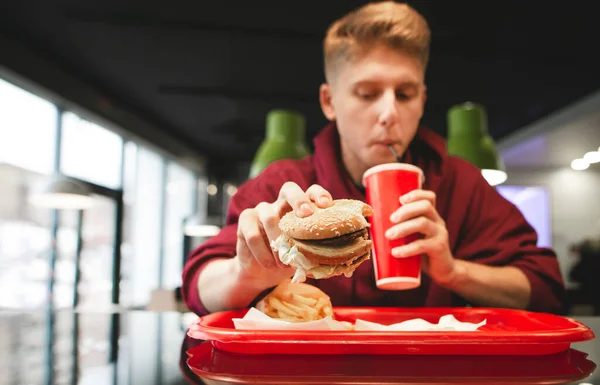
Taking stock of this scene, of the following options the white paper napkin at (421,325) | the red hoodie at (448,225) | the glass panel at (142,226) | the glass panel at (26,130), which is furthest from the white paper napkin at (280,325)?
the glass panel at (142,226)

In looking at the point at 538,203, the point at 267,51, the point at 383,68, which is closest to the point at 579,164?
the point at 538,203

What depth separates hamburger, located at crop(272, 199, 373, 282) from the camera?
0.72 m

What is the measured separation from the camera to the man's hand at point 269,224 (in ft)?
2.48

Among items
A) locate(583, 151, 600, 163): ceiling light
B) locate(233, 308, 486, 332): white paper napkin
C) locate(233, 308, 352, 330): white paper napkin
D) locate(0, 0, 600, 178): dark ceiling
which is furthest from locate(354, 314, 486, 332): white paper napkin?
locate(583, 151, 600, 163): ceiling light

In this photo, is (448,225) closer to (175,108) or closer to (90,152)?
(90,152)

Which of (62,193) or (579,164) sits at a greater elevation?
(579,164)

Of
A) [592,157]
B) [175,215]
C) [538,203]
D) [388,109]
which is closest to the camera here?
[388,109]

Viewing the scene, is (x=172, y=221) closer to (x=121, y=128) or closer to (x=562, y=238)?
(x=121, y=128)

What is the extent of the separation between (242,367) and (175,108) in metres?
7.81

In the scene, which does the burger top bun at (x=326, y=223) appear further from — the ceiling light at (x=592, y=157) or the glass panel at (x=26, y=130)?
the ceiling light at (x=592, y=157)

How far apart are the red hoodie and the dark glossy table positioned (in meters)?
0.38

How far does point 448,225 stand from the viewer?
1469 mm

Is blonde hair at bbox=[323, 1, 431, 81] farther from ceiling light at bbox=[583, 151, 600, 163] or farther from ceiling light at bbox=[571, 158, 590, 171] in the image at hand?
ceiling light at bbox=[571, 158, 590, 171]

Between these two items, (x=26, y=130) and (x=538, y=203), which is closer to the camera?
(x=26, y=130)
